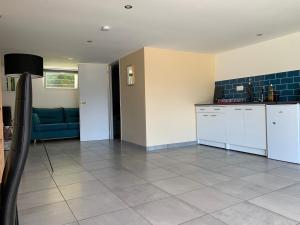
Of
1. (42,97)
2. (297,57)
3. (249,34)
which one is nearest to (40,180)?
(249,34)

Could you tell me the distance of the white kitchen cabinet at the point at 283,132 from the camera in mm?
3484

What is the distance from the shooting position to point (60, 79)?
766cm

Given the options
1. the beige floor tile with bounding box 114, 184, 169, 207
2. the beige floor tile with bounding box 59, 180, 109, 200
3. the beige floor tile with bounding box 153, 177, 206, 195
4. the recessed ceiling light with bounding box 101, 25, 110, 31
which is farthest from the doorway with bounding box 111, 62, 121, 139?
the beige floor tile with bounding box 114, 184, 169, 207

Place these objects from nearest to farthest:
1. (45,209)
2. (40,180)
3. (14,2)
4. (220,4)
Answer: (45,209), (14,2), (220,4), (40,180)

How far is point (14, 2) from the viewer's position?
2666 mm

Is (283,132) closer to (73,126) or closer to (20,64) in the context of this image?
(20,64)

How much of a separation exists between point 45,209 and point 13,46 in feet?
11.7

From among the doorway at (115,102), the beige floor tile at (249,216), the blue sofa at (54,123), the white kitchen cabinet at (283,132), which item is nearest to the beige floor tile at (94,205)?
the beige floor tile at (249,216)

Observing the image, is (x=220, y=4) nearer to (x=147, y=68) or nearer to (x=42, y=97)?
(x=147, y=68)

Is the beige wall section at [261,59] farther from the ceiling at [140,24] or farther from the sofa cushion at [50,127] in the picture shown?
the sofa cushion at [50,127]

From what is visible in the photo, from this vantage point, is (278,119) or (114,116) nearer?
(278,119)

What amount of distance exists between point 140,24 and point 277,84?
2.80m

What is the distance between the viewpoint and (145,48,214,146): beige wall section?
16.0 feet

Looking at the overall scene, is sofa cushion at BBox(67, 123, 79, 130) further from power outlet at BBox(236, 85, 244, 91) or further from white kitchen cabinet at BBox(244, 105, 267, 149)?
white kitchen cabinet at BBox(244, 105, 267, 149)
